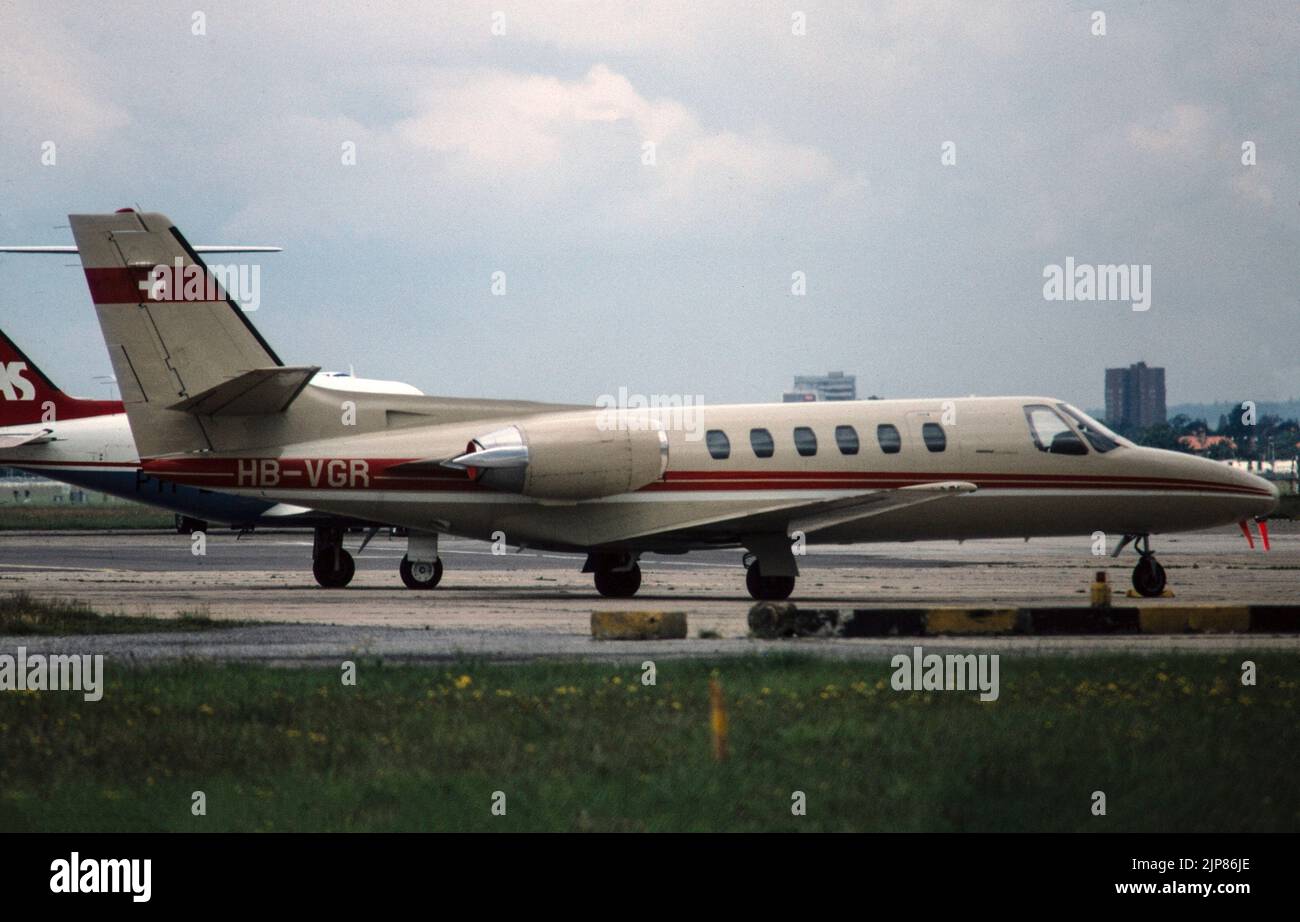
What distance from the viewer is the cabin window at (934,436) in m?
30.8

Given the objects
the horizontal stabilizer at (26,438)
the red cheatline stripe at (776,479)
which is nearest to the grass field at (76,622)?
the red cheatline stripe at (776,479)

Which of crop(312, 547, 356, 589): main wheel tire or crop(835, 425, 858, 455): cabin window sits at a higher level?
crop(835, 425, 858, 455): cabin window

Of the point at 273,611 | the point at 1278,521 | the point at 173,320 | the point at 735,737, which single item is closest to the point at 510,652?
the point at 735,737

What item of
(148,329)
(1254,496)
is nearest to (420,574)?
(148,329)

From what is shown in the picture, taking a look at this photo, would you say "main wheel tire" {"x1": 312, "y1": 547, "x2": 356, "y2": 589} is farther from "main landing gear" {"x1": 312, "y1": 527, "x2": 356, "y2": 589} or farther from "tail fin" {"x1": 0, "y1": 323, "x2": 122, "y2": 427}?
"tail fin" {"x1": 0, "y1": 323, "x2": 122, "y2": 427}

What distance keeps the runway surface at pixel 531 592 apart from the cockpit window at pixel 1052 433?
2584mm

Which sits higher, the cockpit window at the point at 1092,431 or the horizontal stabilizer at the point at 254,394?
the horizontal stabilizer at the point at 254,394

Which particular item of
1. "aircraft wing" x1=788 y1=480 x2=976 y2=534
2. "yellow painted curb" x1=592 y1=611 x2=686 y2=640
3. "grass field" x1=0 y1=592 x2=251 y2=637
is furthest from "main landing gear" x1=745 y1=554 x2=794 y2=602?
"grass field" x1=0 y1=592 x2=251 y2=637

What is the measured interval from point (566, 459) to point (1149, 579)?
10.4 m

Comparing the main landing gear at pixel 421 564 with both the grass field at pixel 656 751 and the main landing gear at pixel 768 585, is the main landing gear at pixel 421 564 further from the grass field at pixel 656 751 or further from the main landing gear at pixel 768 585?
the grass field at pixel 656 751

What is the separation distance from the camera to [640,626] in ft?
70.0

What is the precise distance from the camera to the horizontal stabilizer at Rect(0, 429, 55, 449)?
41.7m

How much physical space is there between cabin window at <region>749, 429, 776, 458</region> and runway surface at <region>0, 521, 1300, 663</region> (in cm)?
261
